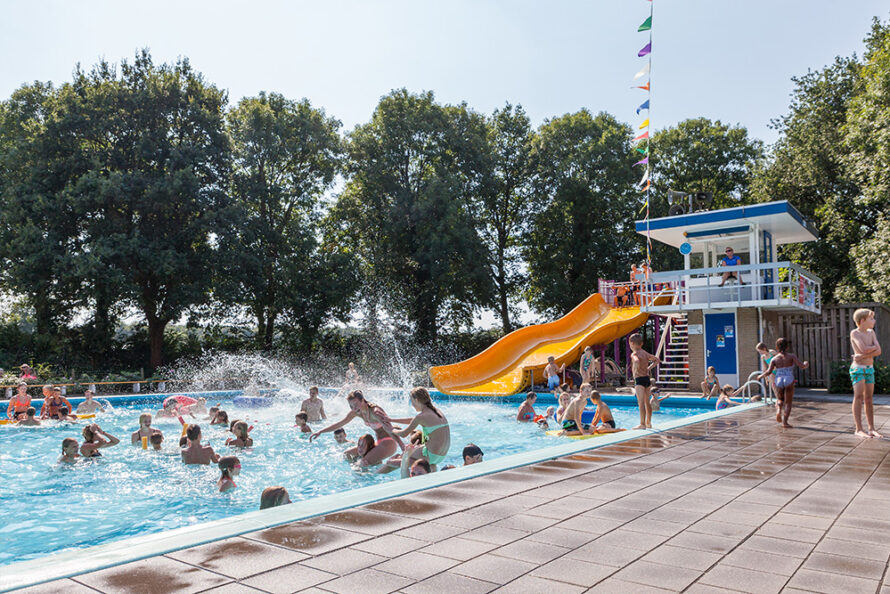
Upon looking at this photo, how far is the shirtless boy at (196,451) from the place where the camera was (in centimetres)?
930

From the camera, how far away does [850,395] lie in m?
15.7

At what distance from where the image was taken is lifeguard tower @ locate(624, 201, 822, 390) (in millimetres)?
17016

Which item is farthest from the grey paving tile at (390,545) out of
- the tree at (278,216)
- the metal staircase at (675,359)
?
the tree at (278,216)

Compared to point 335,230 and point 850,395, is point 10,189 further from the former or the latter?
point 850,395

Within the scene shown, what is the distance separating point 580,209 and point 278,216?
53.2 feet

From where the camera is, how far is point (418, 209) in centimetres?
3167

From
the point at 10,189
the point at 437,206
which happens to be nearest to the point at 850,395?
the point at 437,206

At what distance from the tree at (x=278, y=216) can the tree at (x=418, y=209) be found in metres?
2.09

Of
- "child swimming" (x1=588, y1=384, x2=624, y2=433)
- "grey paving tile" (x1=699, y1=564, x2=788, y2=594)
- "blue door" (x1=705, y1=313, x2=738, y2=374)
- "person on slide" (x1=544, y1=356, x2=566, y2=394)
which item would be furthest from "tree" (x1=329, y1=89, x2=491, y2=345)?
"grey paving tile" (x1=699, y1=564, x2=788, y2=594)

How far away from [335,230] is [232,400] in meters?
16.4

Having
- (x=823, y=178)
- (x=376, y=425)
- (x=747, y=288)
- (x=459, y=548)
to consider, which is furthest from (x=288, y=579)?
(x=823, y=178)

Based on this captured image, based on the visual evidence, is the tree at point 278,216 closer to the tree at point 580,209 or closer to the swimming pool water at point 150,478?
the tree at point 580,209

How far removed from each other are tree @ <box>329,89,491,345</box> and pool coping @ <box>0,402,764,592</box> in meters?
25.8

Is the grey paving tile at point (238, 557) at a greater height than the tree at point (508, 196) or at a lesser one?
lesser
